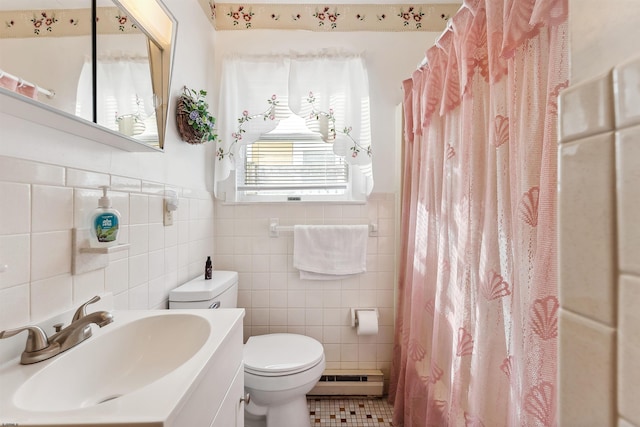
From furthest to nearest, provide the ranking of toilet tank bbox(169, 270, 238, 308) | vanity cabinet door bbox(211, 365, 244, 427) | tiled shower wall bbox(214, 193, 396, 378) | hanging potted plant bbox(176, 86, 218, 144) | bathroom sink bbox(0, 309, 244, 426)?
1. tiled shower wall bbox(214, 193, 396, 378)
2. hanging potted plant bbox(176, 86, 218, 144)
3. toilet tank bbox(169, 270, 238, 308)
4. vanity cabinet door bbox(211, 365, 244, 427)
5. bathroom sink bbox(0, 309, 244, 426)

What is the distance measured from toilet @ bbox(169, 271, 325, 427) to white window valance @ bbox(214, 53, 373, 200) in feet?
2.29

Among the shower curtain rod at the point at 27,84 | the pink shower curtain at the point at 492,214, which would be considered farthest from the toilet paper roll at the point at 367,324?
the shower curtain rod at the point at 27,84

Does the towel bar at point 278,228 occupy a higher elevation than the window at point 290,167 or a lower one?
lower

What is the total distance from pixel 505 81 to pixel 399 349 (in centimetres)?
148

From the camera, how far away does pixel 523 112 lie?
30.9 inches

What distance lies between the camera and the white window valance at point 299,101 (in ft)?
5.97

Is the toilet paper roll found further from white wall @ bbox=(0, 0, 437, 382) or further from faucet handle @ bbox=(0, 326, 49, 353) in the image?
faucet handle @ bbox=(0, 326, 49, 353)

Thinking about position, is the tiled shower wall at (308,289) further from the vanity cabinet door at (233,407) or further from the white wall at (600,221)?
the white wall at (600,221)

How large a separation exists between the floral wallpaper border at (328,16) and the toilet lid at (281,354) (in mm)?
1910

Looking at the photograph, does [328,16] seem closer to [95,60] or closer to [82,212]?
[95,60]

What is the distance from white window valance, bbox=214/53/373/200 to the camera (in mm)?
1818

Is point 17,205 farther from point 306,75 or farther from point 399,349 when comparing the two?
point 399,349

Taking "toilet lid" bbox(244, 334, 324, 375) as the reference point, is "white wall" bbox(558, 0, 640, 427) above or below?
above

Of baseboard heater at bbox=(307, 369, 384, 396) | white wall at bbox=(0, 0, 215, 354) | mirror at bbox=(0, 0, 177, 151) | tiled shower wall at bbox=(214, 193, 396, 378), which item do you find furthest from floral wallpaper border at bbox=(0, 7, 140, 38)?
baseboard heater at bbox=(307, 369, 384, 396)
